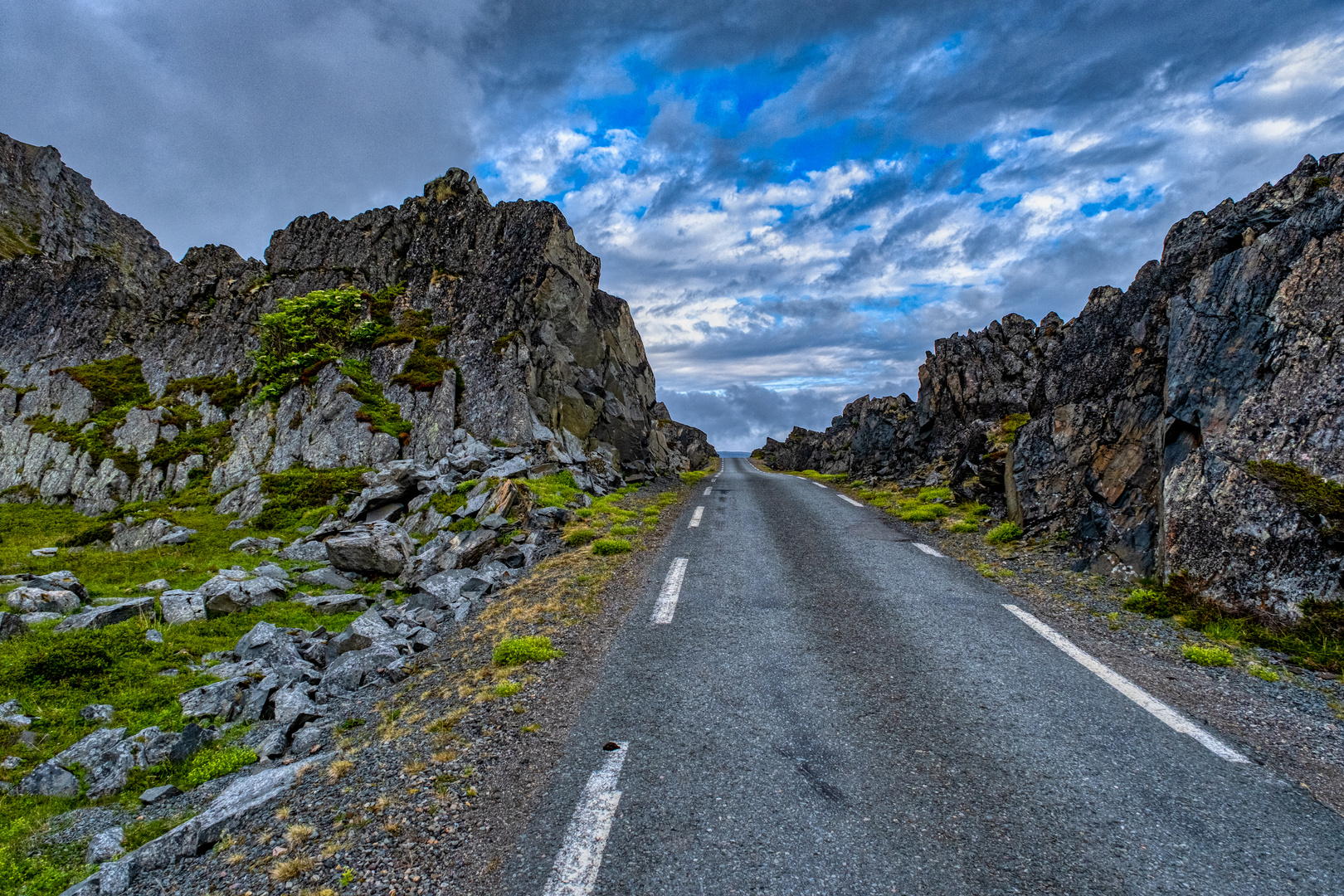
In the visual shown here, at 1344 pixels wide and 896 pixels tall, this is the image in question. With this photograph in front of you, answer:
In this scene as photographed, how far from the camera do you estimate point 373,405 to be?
91.3ft

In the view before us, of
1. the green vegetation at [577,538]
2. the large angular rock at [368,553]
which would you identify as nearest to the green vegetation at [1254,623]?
the green vegetation at [577,538]

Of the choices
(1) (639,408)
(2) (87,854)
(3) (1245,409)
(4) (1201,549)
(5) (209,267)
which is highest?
(5) (209,267)

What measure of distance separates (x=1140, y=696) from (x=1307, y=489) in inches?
196

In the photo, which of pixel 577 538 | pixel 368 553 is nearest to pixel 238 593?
pixel 368 553

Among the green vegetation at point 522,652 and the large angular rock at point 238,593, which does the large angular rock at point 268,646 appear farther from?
the green vegetation at point 522,652

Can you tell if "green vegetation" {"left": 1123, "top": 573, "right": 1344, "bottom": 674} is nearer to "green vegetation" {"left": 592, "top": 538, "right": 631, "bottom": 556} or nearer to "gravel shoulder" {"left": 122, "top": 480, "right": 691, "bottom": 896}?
"gravel shoulder" {"left": 122, "top": 480, "right": 691, "bottom": 896}

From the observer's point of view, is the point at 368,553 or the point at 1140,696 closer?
the point at 1140,696

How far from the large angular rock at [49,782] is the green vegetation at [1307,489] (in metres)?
16.2

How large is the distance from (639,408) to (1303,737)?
32.9m

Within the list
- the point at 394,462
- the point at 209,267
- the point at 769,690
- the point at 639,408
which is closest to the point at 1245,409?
the point at 769,690

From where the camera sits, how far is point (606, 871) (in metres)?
3.69

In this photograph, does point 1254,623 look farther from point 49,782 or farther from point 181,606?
point 181,606

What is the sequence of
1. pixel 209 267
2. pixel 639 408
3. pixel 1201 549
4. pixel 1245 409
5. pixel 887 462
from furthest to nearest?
pixel 209 267 < pixel 887 462 < pixel 639 408 < pixel 1245 409 < pixel 1201 549

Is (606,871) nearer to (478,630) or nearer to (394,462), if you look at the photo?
(478,630)
